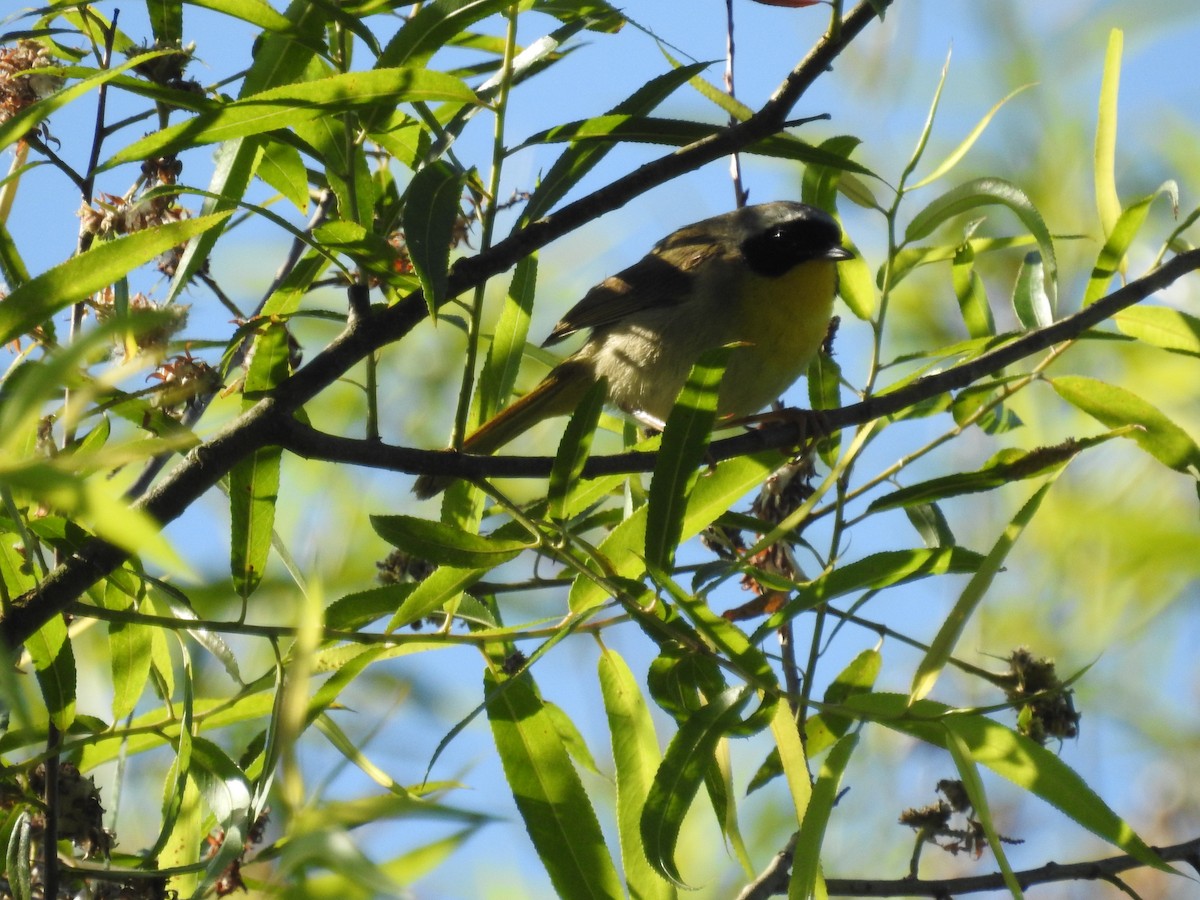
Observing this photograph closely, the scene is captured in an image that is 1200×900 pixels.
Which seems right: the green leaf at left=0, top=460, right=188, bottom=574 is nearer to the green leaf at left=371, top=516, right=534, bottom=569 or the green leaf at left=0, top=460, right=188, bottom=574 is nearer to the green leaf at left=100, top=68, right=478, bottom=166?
the green leaf at left=371, top=516, right=534, bottom=569

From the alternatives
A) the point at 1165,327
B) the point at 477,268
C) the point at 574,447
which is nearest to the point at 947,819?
the point at 1165,327

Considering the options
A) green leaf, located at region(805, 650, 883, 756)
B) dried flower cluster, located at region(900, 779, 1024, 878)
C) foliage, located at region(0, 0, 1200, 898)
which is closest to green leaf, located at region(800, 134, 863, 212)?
foliage, located at region(0, 0, 1200, 898)

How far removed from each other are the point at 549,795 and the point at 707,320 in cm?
222

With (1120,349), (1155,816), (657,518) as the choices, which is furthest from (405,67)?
(1155,816)

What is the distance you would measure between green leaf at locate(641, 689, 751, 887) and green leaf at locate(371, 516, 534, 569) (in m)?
0.37

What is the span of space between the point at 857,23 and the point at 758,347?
5.88 ft

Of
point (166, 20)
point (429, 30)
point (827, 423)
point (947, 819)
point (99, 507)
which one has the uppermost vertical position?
point (166, 20)

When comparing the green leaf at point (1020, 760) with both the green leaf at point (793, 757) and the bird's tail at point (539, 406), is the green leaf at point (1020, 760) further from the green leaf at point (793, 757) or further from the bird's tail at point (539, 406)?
the bird's tail at point (539, 406)

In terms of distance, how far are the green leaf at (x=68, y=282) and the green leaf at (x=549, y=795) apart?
772 millimetres

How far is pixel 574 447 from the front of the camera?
187cm

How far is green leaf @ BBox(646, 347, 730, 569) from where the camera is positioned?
1835mm

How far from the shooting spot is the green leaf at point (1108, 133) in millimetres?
2055

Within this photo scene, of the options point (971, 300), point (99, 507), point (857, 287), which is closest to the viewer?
point (99, 507)

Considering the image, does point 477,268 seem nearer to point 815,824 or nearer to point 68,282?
point 68,282
